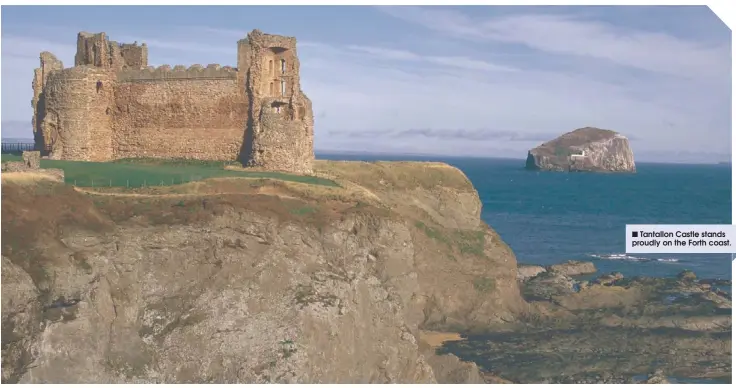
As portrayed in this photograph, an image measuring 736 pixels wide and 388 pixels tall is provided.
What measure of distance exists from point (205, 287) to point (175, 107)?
20.3m

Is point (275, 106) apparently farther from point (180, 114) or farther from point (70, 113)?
point (70, 113)

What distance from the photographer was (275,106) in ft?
167

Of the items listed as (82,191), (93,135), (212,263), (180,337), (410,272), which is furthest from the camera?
(93,135)

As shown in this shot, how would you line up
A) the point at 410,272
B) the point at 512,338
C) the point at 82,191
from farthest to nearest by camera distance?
1. the point at 512,338
2. the point at 410,272
3. the point at 82,191

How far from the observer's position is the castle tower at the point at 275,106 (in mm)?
49438

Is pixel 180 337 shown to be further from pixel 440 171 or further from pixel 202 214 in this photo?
pixel 440 171

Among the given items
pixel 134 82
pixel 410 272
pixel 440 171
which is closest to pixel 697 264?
pixel 440 171

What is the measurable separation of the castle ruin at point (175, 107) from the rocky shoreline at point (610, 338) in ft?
48.9

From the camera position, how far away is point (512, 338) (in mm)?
48125

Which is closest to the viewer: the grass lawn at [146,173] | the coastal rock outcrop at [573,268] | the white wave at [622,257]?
the grass lawn at [146,173]

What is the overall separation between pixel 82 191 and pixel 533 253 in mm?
51131

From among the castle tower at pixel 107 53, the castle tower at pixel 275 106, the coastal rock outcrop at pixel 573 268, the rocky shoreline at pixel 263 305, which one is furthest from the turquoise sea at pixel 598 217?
the castle tower at pixel 107 53

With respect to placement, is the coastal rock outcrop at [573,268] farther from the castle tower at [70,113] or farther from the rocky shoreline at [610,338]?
the castle tower at [70,113]
